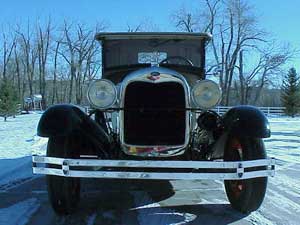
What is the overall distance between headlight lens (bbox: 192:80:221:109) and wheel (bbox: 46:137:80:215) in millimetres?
1685

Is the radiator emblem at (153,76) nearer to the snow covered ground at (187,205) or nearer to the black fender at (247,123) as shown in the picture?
the black fender at (247,123)

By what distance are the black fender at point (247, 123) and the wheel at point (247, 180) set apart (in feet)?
0.47

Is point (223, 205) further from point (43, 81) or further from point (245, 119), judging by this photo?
point (43, 81)

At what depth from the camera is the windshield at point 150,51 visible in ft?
26.9

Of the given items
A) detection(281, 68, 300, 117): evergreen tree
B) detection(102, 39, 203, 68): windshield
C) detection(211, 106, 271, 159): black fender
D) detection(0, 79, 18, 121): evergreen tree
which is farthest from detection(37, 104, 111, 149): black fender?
detection(281, 68, 300, 117): evergreen tree

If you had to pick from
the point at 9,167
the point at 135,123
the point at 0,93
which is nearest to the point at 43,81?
the point at 0,93

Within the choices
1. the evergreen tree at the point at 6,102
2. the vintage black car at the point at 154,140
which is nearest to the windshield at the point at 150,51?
the vintage black car at the point at 154,140

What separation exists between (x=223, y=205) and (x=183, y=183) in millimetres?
1832

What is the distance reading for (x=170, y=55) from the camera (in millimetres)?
8180

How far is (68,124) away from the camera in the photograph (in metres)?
6.09

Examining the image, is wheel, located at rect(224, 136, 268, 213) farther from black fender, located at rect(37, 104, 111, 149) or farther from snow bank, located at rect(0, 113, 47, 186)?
snow bank, located at rect(0, 113, 47, 186)

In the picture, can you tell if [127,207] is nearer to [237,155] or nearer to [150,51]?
[237,155]

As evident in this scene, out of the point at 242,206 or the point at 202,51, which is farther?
the point at 202,51

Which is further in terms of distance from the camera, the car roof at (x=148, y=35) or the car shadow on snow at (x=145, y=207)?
the car roof at (x=148, y=35)
